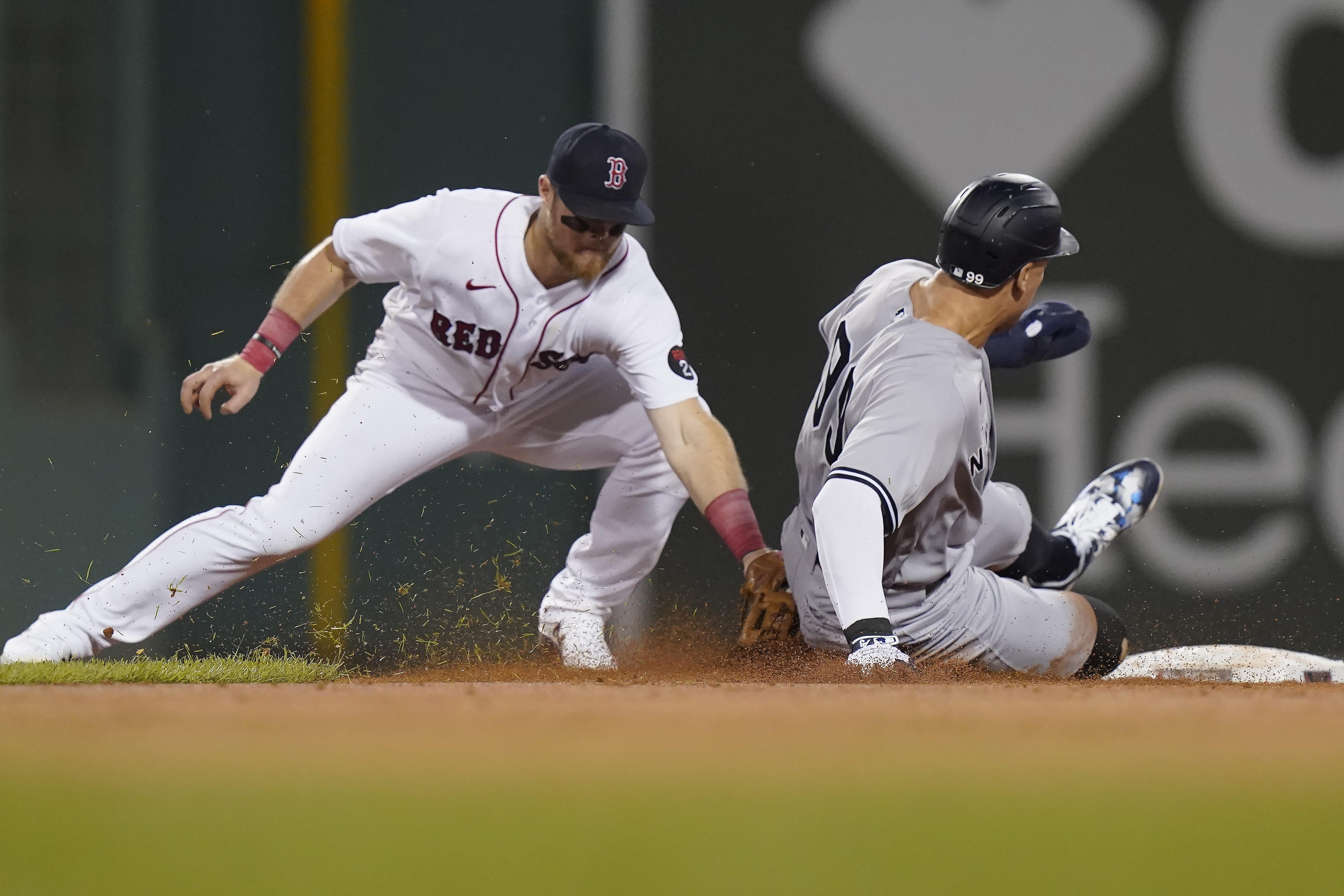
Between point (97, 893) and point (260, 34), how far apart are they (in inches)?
126

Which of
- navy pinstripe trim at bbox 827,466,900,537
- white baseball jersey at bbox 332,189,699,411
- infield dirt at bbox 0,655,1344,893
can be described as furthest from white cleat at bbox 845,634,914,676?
white baseball jersey at bbox 332,189,699,411

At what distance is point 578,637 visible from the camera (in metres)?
3.21

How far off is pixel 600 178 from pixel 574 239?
0.17m

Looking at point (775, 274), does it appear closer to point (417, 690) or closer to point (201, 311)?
point (201, 311)

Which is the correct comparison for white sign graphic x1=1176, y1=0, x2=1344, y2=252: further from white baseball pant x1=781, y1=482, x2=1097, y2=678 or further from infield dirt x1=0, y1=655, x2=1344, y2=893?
infield dirt x1=0, y1=655, x2=1344, y2=893

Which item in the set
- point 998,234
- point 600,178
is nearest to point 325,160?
point 600,178

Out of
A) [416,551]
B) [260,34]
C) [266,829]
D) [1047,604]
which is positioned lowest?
[416,551]

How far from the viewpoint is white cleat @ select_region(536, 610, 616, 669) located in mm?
3150

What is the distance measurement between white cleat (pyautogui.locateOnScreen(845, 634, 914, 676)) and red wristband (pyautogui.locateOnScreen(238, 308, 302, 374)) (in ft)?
4.78

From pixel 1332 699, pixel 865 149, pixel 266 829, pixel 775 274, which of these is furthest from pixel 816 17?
pixel 266 829

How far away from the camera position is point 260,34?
4082mm

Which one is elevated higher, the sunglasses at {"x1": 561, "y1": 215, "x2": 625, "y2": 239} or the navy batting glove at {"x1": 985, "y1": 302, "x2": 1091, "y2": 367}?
the sunglasses at {"x1": 561, "y1": 215, "x2": 625, "y2": 239}

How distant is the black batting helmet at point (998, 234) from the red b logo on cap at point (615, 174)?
675 millimetres

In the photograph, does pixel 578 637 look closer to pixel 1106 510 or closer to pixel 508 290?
pixel 508 290
